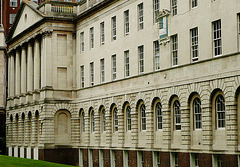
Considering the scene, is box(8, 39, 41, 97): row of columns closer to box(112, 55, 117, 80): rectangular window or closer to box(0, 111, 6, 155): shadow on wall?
box(0, 111, 6, 155): shadow on wall

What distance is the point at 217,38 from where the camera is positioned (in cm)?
4350

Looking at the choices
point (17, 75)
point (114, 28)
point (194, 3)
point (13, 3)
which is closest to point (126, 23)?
point (114, 28)

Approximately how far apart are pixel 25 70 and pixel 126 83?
26.7 m

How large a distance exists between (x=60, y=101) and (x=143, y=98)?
19237mm

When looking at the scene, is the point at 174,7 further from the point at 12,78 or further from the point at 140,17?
the point at 12,78

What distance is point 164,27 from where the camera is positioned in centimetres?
5056

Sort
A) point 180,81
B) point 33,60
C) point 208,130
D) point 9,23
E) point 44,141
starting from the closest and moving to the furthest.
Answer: point 208,130 → point 180,81 → point 44,141 → point 33,60 → point 9,23

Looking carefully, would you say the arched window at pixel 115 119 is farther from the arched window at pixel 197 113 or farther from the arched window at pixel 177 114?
the arched window at pixel 197 113

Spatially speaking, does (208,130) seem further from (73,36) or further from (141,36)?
(73,36)

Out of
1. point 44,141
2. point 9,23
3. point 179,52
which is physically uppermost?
point 9,23

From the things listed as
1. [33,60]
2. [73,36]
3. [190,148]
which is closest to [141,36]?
[190,148]

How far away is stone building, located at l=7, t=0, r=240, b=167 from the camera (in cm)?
4347

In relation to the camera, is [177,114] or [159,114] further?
[159,114]

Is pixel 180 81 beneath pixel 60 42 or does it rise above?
beneath
